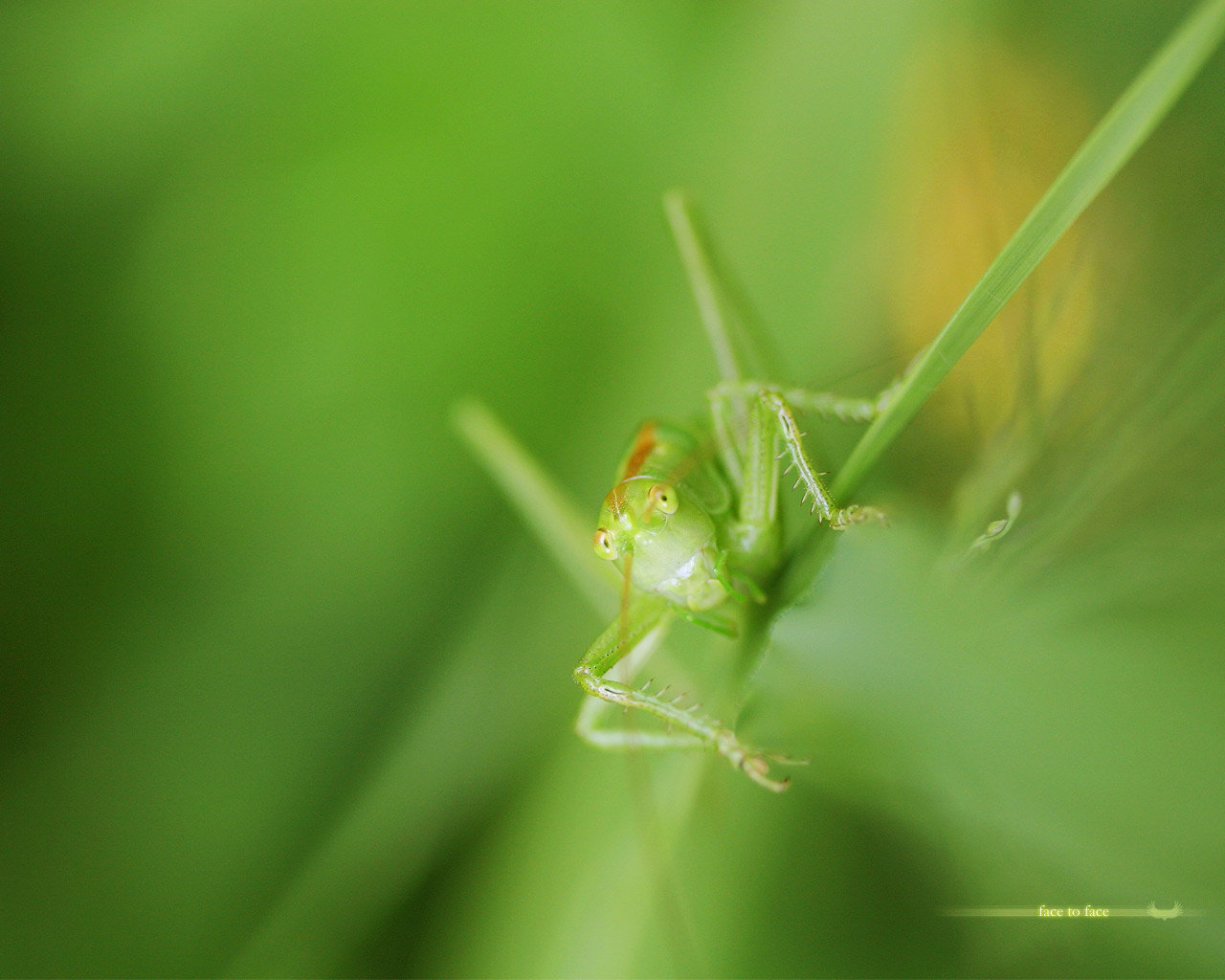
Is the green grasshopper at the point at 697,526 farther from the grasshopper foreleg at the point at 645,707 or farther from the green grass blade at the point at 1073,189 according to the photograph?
the green grass blade at the point at 1073,189

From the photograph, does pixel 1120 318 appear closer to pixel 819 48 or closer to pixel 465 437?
pixel 819 48

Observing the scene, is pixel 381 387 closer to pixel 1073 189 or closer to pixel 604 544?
pixel 604 544

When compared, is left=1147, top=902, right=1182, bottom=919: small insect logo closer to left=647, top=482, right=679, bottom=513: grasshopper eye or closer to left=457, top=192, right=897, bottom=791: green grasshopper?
left=457, top=192, right=897, bottom=791: green grasshopper

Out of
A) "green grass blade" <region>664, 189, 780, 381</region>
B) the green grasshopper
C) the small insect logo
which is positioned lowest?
the small insect logo

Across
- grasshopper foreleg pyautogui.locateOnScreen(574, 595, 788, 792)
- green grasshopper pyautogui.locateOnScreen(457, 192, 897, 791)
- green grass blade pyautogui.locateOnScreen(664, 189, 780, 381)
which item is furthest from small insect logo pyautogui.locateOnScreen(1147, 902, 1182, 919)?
green grass blade pyautogui.locateOnScreen(664, 189, 780, 381)

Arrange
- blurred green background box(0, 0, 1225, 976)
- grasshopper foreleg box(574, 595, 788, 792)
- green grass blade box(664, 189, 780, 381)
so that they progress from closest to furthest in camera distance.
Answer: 1. grasshopper foreleg box(574, 595, 788, 792)
2. blurred green background box(0, 0, 1225, 976)
3. green grass blade box(664, 189, 780, 381)

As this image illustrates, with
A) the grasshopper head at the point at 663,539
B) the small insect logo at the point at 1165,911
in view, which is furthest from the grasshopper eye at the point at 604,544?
the small insect logo at the point at 1165,911

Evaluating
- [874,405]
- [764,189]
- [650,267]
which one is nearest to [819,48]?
[764,189]

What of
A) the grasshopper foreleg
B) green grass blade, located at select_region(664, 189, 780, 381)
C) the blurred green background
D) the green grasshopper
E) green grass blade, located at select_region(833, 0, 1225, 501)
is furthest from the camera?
green grass blade, located at select_region(664, 189, 780, 381)
